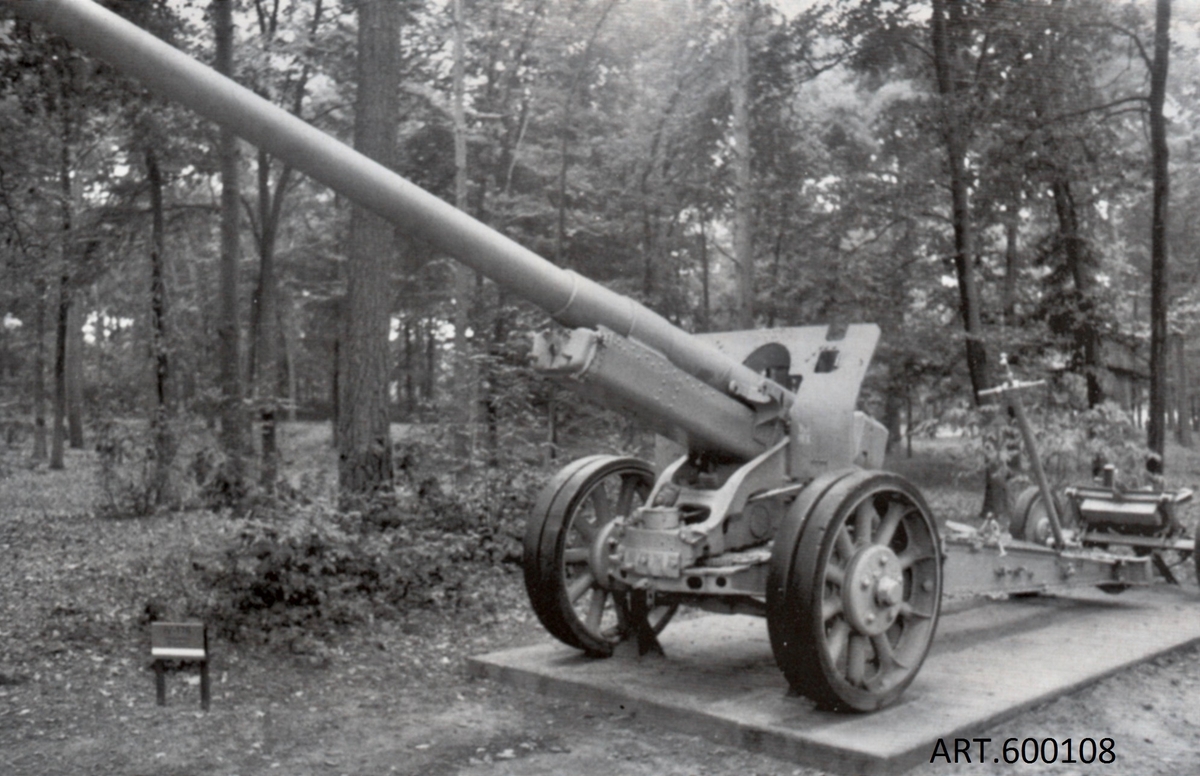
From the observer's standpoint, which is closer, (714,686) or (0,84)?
(714,686)

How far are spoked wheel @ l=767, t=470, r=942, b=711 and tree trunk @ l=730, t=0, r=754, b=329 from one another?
862 cm

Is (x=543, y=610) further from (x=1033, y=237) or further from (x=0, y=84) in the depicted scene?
(x=1033, y=237)

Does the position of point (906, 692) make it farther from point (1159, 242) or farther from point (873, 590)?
point (1159, 242)

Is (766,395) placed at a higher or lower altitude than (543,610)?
higher

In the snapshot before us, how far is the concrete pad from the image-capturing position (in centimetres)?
490

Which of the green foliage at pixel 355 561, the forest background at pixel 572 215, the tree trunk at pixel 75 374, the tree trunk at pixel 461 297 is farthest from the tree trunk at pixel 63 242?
the tree trunk at pixel 75 374

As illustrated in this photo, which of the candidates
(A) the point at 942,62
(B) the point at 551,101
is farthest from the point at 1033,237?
(B) the point at 551,101

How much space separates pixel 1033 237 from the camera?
19.7 meters

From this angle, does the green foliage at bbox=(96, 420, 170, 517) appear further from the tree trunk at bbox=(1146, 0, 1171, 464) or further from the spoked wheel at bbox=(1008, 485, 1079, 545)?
the tree trunk at bbox=(1146, 0, 1171, 464)

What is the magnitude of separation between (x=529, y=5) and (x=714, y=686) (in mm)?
17220

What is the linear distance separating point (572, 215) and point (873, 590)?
1626 centimetres

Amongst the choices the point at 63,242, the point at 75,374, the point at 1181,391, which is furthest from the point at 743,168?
the point at 1181,391

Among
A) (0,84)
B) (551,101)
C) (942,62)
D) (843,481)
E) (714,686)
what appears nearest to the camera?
(843,481)

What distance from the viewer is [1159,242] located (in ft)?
42.3
